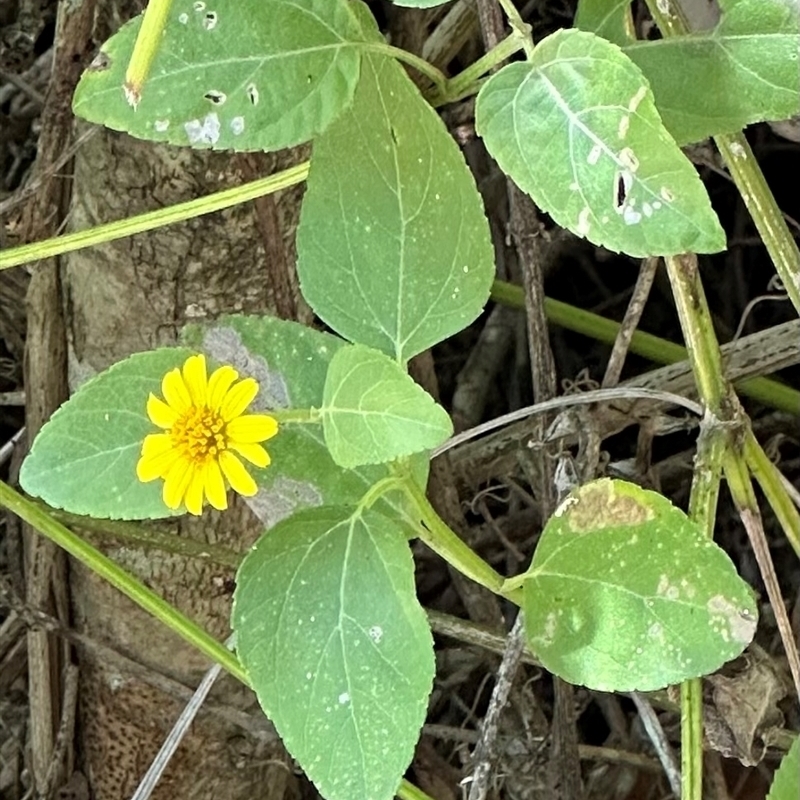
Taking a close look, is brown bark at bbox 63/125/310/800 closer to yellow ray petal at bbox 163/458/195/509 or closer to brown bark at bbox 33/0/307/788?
brown bark at bbox 33/0/307/788

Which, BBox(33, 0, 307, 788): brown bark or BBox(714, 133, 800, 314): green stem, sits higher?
BBox(714, 133, 800, 314): green stem

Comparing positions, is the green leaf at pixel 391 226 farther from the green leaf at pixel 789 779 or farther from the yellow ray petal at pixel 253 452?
the green leaf at pixel 789 779

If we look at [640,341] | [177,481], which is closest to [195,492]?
[177,481]

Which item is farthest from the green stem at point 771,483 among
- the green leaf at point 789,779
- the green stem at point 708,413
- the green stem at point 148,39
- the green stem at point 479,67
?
the green stem at point 148,39

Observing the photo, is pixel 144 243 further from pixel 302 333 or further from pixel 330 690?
pixel 330 690

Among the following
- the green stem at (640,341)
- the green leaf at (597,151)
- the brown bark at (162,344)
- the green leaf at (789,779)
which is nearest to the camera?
the green leaf at (597,151)

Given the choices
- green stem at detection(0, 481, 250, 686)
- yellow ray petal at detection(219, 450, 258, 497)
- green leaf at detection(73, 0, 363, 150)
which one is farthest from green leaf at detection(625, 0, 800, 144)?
green stem at detection(0, 481, 250, 686)

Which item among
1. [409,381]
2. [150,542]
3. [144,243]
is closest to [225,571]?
[150,542]
